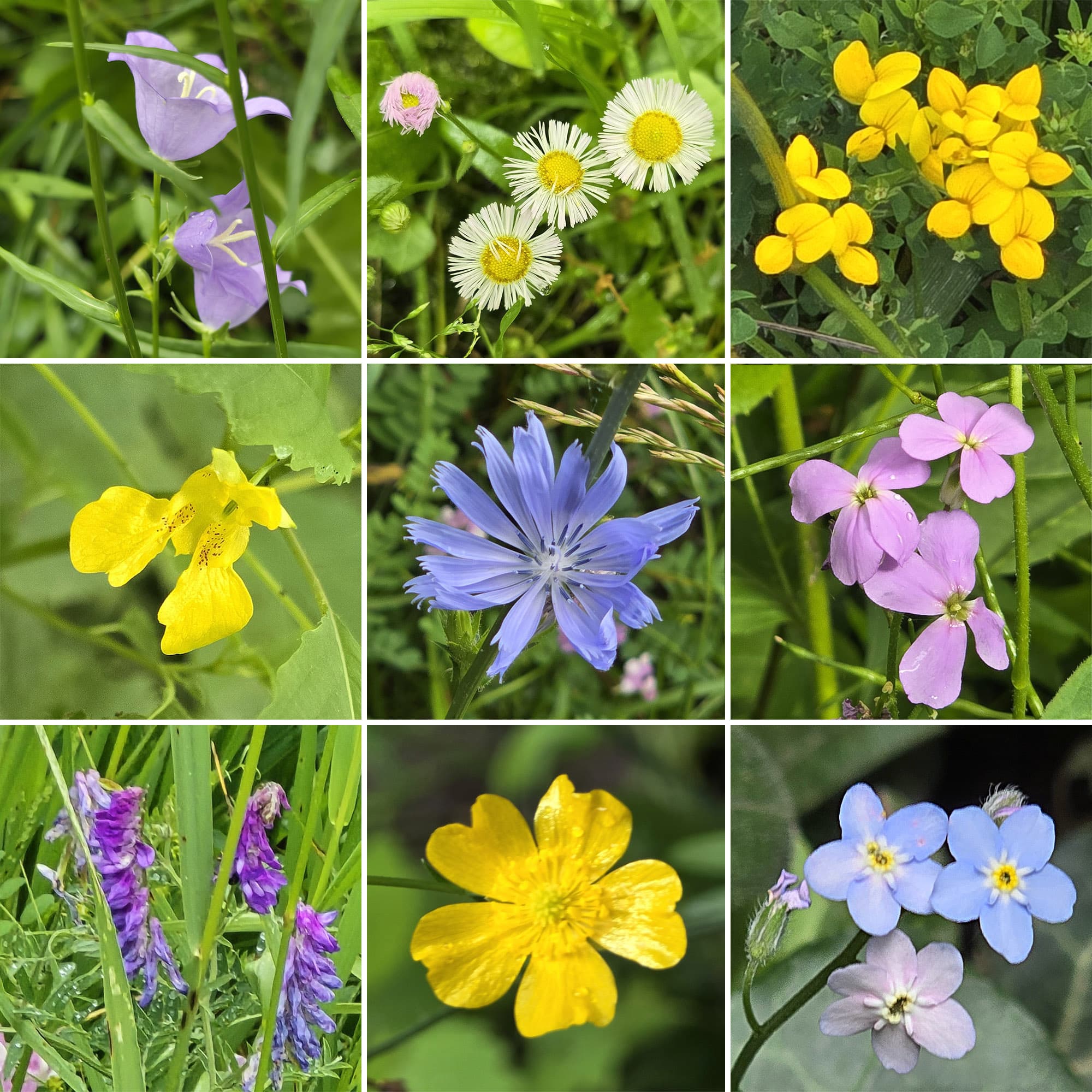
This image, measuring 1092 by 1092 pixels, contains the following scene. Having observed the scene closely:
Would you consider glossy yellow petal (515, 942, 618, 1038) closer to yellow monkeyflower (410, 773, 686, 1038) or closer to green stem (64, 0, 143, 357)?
yellow monkeyflower (410, 773, 686, 1038)


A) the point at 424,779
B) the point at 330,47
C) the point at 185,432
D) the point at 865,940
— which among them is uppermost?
the point at 330,47

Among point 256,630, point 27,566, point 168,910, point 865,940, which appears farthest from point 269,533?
point 865,940

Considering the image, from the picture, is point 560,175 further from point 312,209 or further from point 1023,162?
point 1023,162

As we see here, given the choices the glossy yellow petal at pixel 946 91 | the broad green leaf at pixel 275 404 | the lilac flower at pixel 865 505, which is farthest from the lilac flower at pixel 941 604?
the broad green leaf at pixel 275 404

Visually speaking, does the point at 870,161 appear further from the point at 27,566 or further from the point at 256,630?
the point at 27,566

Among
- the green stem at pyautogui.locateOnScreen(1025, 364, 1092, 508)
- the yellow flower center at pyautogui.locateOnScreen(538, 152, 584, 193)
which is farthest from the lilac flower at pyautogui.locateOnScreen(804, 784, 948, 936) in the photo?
the yellow flower center at pyautogui.locateOnScreen(538, 152, 584, 193)

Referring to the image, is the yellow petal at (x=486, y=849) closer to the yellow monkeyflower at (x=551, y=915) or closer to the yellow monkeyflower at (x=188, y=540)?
the yellow monkeyflower at (x=551, y=915)
